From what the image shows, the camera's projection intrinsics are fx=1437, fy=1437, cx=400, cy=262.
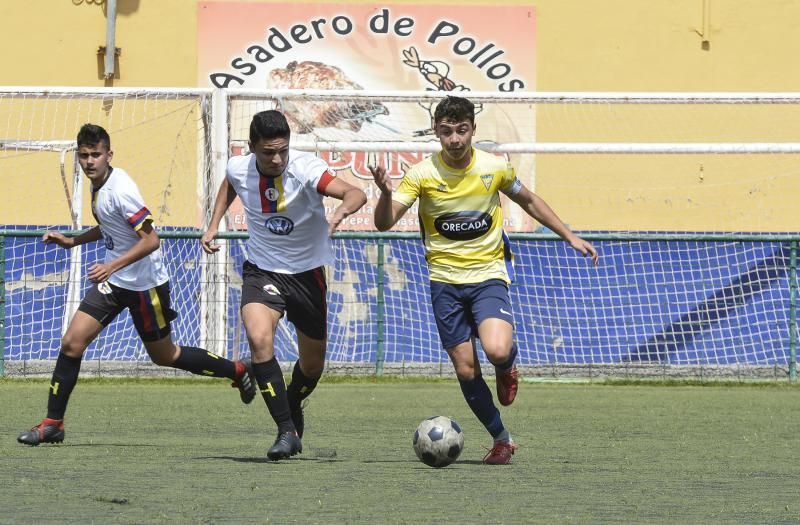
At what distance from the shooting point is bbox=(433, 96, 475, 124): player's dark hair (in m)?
7.33

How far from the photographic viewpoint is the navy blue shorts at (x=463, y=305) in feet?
24.8

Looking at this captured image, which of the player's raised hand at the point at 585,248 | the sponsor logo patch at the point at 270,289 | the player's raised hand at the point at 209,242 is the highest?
the player's raised hand at the point at 209,242

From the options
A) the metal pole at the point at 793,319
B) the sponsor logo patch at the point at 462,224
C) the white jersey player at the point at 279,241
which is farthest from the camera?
the metal pole at the point at 793,319

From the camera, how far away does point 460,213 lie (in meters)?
7.57

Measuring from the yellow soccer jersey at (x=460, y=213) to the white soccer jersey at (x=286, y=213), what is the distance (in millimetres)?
466

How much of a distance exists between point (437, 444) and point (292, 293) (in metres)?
1.24

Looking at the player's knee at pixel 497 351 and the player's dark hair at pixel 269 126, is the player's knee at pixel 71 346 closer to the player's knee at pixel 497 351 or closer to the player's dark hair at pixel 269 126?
the player's dark hair at pixel 269 126

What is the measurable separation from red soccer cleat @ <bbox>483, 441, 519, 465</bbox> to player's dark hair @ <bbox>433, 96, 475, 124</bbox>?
5.54 ft

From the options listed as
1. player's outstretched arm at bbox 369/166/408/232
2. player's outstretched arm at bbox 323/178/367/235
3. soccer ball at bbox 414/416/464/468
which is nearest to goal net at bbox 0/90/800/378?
player's outstretched arm at bbox 323/178/367/235

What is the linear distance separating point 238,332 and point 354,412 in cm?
386

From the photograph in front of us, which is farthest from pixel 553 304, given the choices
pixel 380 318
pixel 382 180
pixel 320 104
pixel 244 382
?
pixel 382 180

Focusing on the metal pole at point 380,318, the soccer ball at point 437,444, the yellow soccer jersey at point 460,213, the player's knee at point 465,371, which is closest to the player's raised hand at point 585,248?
the yellow soccer jersey at point 460,213

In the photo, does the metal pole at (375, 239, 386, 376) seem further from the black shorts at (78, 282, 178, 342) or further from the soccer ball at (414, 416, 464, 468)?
the soccer ball at (414, 416, 464, 468)

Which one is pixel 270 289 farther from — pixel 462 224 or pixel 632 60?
pixel 632 60
